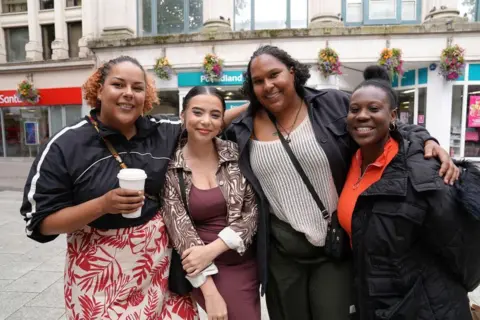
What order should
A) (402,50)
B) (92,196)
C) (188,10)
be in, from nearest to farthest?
(92,196) < (402,50) < (188,10)

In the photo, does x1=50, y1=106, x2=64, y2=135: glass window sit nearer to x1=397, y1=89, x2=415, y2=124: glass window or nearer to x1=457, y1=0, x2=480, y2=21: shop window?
x1=397, y1=89, x2=415, y2=124: glass window

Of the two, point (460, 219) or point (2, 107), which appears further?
point (2, 107)

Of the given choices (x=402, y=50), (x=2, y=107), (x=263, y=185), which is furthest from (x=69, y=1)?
(x=263, y=185)

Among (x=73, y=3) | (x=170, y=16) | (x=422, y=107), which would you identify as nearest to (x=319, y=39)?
(x=422, y=107)

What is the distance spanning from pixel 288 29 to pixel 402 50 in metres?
3.91

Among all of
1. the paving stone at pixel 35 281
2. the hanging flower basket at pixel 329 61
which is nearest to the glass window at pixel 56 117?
the hanging flower basket at pixel 329 61

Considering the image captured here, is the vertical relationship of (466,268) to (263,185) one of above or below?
below

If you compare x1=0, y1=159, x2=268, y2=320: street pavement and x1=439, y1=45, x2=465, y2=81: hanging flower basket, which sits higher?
x1=439, y1=45, x2=465, y2=81: hanging flower basket

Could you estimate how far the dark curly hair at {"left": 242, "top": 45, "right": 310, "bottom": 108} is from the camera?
232 centimetres

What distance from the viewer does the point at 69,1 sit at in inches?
730

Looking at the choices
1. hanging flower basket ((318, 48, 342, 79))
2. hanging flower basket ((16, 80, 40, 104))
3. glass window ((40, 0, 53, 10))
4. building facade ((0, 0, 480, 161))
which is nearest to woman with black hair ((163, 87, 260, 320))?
building facade ((0, 0, 480, 161))

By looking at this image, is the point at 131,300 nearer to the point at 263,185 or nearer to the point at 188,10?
the point at 263,185

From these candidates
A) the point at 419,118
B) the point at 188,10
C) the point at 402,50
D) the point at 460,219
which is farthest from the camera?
the point at 188,10

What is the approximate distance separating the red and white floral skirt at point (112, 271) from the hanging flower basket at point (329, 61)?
11.2 m
